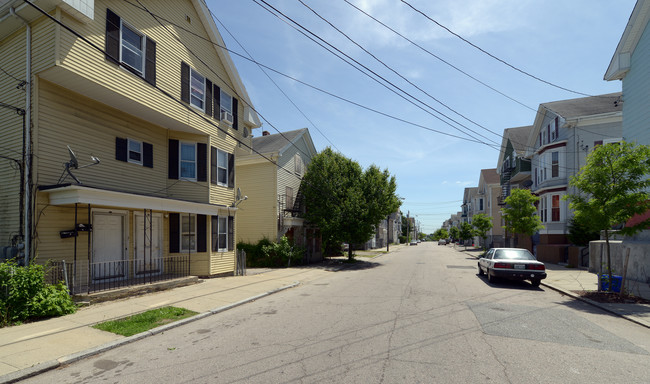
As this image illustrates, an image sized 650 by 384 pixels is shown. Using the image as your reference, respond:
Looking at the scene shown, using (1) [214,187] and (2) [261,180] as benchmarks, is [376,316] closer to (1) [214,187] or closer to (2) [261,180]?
(1) [214,187]

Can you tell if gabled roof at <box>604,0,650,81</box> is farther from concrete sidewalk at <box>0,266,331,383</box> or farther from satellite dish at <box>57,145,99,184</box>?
satellite dish at <box>57,145,99,184</box>

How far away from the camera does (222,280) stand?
47.6 feet

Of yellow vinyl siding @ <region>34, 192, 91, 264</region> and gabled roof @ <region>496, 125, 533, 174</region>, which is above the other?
gabled roof @ <region>496, 125, 533, 174</region>

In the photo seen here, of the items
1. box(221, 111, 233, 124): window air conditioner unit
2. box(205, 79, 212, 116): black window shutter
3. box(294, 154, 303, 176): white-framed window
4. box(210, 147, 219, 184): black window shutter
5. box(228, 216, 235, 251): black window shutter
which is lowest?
box(228, 216, 235, 251): black window shutter

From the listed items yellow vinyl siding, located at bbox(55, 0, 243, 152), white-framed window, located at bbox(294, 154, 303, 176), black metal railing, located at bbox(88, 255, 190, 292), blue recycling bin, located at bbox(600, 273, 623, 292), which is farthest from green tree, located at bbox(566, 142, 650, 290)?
white-framed window, located at bbox(294, 154, 303, 176)

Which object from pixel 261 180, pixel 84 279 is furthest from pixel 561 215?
pixel 84 279

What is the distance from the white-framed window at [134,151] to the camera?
12867 mm

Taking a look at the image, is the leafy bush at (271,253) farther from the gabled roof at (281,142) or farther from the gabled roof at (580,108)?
the gabled roof at (580,108)

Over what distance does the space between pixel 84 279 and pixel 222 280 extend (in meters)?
5.06

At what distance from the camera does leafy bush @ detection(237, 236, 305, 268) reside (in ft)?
68.3

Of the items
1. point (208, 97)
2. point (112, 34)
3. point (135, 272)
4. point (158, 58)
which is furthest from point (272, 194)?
point (112, 34)

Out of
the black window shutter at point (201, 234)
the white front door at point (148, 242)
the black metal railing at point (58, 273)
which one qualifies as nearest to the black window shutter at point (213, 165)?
the black window shutter at point (201, 234)

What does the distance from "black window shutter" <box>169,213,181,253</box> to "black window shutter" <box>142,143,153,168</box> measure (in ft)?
7.50

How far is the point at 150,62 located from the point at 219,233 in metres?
7.57
